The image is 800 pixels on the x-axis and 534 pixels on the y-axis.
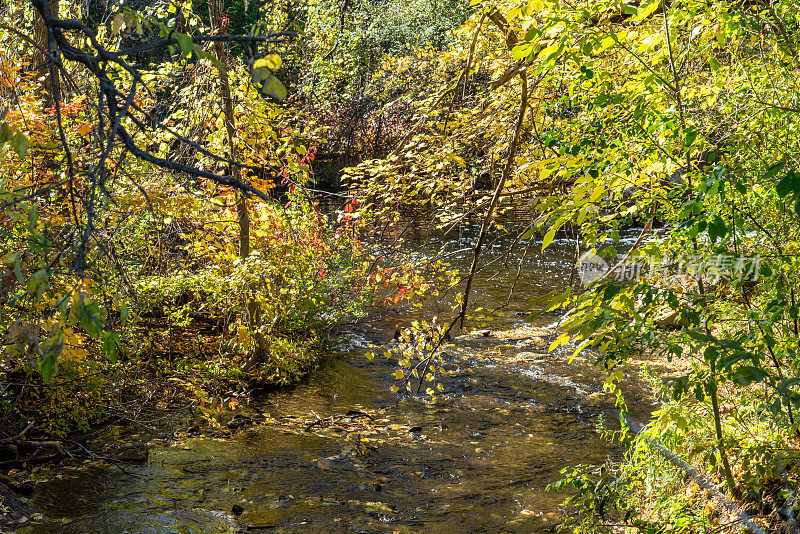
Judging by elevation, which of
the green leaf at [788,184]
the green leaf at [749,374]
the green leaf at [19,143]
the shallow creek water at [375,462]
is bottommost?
the shallow creek water at [375,462]

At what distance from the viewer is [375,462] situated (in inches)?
222

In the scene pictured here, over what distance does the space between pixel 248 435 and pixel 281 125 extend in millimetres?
3165

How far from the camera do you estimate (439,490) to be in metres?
5.18

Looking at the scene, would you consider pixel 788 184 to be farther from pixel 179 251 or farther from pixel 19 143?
pixel 179 251

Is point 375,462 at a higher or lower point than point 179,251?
lower

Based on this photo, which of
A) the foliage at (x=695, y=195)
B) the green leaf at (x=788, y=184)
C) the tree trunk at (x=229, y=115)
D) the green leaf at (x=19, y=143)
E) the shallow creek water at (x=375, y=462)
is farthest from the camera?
the tree trunk at (x=229, y=115)

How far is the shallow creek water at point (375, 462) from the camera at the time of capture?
4.50 m

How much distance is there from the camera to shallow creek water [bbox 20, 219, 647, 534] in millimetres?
4500

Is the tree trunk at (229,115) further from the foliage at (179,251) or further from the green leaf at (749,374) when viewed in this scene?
the green leaf at (749,374)

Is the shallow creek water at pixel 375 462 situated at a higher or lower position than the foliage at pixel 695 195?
lower

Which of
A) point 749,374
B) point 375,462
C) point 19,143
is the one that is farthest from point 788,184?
point 375,462

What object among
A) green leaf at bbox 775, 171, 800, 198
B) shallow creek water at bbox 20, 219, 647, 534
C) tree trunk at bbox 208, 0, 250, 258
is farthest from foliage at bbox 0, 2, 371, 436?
green leaf at bbox 775, 171, 800, 198

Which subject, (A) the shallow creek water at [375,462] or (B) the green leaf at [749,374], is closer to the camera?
(B) the green leaf at [749,374]

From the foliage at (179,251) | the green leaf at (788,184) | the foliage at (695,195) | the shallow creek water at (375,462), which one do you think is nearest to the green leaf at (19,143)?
the foliage at (695,195)
